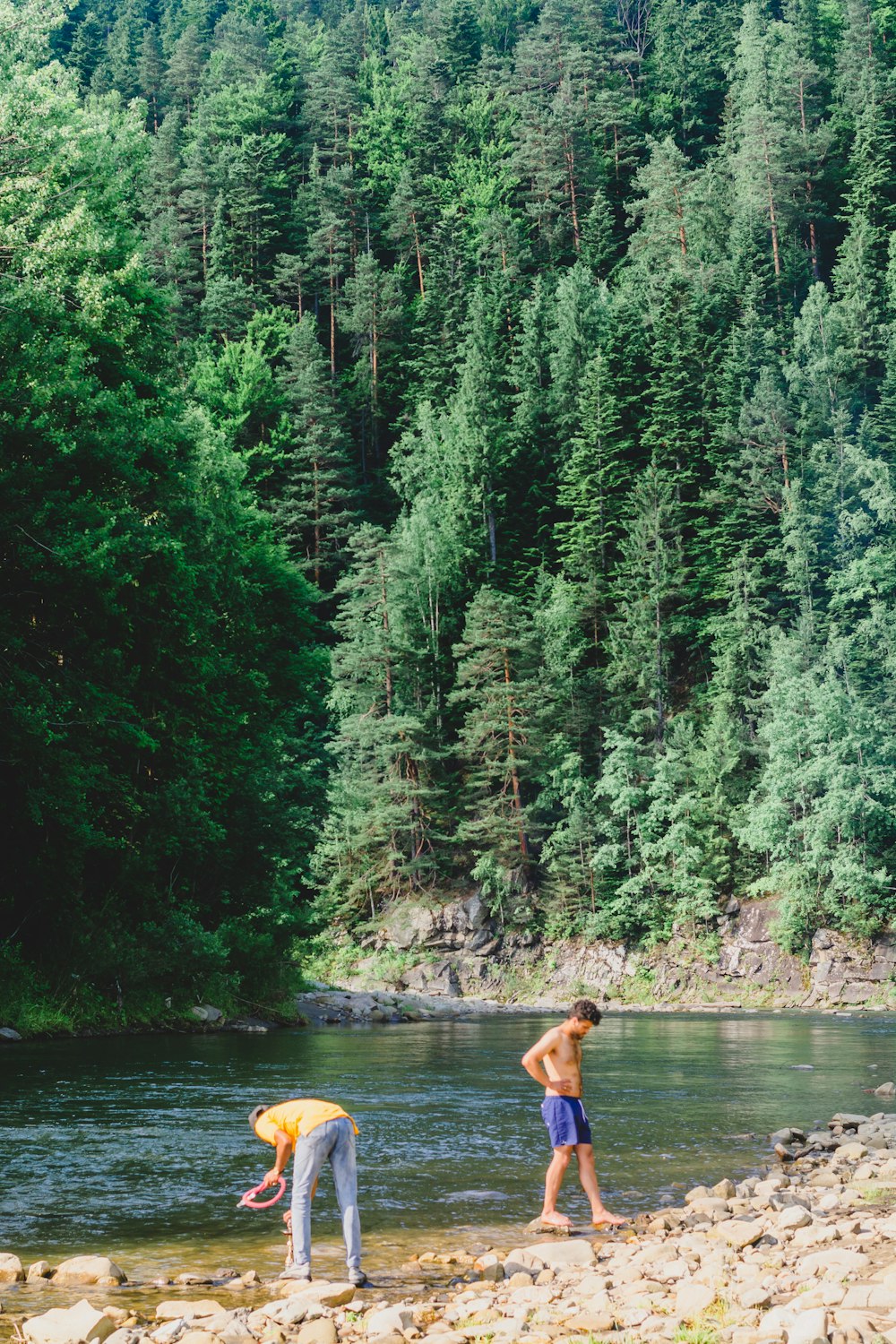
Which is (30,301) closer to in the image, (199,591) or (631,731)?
(199,591)

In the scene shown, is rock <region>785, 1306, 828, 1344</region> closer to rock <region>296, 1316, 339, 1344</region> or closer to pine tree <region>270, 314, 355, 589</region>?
rock <region>296, 1316, 339, 1344</region>

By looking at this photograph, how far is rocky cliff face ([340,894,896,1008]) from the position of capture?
49031 millimetres

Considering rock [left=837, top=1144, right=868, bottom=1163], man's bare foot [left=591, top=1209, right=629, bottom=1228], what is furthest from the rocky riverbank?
rock [left=837, top=1144, right=868, bottom=1163]

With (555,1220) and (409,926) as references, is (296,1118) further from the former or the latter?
(409,926)

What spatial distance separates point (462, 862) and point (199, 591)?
32398 mm

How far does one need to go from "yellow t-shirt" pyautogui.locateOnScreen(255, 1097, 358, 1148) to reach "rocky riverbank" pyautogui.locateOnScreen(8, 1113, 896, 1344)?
891 mm

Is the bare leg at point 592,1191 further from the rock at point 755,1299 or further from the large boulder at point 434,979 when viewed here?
the large boulder at point 434,979

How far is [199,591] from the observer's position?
29641mm

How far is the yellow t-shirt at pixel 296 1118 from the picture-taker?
322 inches

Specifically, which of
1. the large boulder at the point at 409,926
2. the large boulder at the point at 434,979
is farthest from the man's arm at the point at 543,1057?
the large boulder at the point at 409,926

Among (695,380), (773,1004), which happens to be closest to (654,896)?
(773,1004)

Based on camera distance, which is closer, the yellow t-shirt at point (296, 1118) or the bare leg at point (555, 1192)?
the yellow t-shirt at point (296, 1118)

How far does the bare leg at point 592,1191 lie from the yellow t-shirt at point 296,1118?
2.50 m

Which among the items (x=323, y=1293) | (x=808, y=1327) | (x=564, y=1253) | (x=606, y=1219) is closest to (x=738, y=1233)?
(x=564, y=1253)
